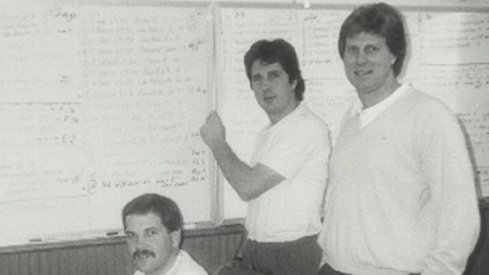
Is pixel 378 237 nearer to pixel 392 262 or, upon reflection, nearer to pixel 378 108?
pixel 392 262

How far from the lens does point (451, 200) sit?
1.68 metres

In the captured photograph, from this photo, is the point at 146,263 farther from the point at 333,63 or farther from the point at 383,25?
the point at 333,63

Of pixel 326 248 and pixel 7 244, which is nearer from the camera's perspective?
pixel 326 248

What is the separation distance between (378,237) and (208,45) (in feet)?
4.15

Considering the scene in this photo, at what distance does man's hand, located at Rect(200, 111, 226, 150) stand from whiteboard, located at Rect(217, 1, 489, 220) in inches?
8.9

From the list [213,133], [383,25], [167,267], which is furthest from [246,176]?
[383,25]

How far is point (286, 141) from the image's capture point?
228 cm

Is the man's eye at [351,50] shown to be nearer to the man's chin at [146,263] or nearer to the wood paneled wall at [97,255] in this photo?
the man's chin at [146,263]

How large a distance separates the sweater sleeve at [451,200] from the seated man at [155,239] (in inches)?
28.6

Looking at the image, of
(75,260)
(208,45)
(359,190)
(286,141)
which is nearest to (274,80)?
(286,141)

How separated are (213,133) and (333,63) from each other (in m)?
0.82

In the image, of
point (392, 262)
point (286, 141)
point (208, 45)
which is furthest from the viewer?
point (208, 45)

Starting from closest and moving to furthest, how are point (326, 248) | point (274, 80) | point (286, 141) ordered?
point (326, 248)
point (286, 141)
point (274, 80)

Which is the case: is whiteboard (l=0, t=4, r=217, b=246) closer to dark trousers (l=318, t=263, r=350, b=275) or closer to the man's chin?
the man's chin
